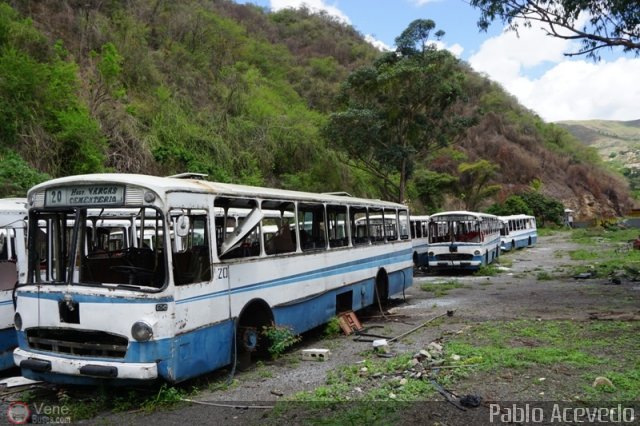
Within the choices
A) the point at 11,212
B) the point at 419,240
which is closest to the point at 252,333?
the point at 11,212

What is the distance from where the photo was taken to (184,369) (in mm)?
6457

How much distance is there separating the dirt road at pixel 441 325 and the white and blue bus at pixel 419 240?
73.5 inches

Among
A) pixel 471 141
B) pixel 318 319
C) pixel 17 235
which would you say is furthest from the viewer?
pixel 471 141

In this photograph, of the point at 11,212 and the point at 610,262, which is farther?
the point at 610,262

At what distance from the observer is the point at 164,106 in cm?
2561

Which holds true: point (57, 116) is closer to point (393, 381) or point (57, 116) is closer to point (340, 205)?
point (340, 205)

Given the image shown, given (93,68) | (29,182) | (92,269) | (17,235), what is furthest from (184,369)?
(93,68)

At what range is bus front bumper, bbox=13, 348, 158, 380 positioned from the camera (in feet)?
19.7

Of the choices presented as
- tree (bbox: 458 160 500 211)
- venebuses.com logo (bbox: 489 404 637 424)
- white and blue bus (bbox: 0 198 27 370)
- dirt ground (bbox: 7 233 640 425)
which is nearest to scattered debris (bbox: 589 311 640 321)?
dirt ground (bbox: 7 233 640 425)

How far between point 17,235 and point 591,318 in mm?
10065

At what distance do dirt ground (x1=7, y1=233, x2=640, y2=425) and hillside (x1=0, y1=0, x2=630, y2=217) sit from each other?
10.8 m

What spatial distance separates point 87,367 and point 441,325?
685 centimetres

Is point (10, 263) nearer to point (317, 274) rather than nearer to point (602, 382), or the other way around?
point (317, 274)

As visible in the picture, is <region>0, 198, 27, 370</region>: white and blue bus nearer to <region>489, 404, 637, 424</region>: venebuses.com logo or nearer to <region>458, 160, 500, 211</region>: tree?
<region>489, 404, 637, 424</region>: venebuses.com logo
